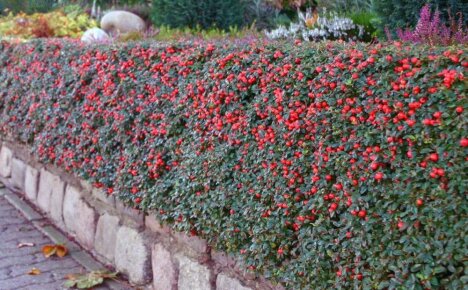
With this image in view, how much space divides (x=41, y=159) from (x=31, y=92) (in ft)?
2.44

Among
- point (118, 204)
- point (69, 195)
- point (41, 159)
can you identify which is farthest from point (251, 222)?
point (41, 159)

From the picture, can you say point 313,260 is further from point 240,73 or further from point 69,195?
point 69,195

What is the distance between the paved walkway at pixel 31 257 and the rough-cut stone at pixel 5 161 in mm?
881

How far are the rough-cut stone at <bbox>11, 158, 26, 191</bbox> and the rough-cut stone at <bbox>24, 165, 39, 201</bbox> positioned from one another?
0.44ft

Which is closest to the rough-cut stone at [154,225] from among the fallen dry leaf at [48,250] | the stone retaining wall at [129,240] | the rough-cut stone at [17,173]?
the stone retaining wall at [129,240]

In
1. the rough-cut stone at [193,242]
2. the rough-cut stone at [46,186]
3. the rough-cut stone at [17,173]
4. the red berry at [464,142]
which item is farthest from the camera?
the rough-cut stone at [17,173]

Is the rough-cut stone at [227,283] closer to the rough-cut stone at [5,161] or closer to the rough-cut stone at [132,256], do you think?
the rough-cut stone at [132,256]

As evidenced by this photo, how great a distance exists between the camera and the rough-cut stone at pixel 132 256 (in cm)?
442

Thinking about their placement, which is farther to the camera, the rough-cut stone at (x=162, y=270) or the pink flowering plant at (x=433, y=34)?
the rough-cut stone at (x=162, y=270)

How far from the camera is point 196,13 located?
25.8 ft

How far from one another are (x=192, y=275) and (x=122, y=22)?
655 cm

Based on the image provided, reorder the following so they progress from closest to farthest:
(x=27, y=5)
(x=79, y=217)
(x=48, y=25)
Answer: (x=79, y=217), (x=48, y=25), (x=27, y=5)

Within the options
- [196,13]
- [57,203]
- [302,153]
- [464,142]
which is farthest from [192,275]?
[196,13]

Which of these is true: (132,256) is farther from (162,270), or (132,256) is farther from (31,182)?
(31,182)
